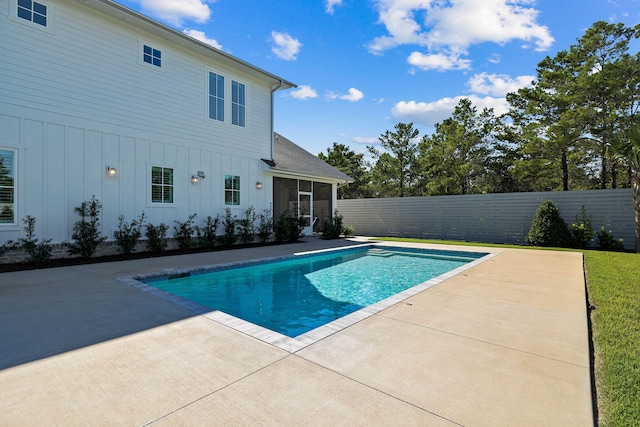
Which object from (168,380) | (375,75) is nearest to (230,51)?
(375,75)

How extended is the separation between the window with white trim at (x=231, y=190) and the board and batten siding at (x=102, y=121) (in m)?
0.22

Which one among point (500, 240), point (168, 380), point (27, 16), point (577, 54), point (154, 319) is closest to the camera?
point (168, 380)

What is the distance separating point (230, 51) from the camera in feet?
39.0

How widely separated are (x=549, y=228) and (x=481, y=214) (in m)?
2.85

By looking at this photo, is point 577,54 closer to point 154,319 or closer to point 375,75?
point 375,75

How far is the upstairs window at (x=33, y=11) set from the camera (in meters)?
7.59

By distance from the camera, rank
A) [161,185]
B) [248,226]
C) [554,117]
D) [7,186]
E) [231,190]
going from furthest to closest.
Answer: [554,117] < [248,226] < [231,190] < [161,185] < [7,186]

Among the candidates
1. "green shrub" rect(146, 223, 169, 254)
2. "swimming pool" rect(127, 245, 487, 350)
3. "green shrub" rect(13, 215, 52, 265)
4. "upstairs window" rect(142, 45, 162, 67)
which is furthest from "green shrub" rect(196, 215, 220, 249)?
"upstairs window" rect(142, 45, 162, 67)

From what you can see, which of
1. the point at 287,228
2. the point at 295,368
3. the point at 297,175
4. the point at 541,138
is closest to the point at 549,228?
the point at 287,228

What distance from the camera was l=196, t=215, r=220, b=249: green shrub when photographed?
10.9m

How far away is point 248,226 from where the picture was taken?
12.3 metres

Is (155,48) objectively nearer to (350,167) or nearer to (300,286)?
(300,286)

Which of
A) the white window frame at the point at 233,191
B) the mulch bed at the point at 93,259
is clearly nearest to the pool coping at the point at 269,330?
the mulch bed at the point at 93,259

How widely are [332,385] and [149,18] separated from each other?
10.7 m
